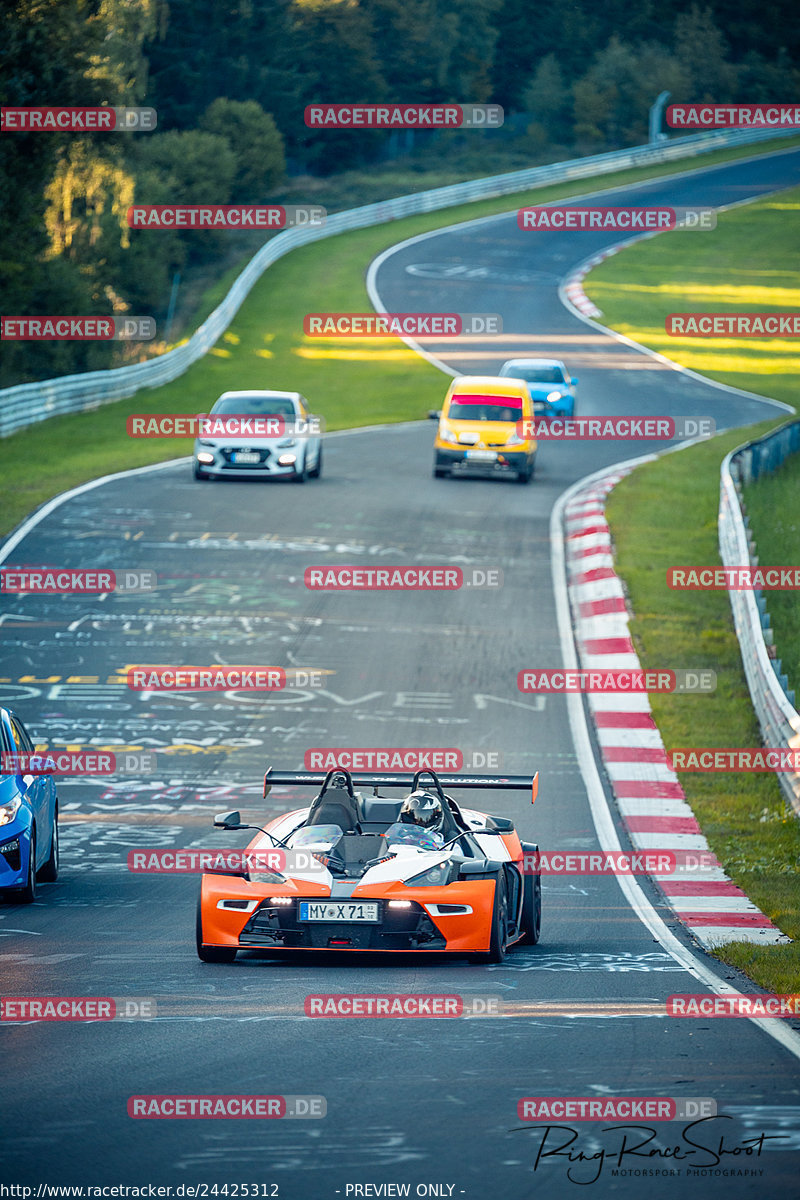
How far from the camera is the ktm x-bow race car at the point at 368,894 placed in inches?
358

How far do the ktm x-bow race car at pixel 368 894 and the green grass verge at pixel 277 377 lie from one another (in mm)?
17409

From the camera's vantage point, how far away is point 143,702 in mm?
18625

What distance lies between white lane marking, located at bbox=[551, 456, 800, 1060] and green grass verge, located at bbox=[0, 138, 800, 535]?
349 inches

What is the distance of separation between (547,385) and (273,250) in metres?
30.2

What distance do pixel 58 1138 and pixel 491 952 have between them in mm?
3888

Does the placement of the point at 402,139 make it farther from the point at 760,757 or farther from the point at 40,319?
the point at 760,757

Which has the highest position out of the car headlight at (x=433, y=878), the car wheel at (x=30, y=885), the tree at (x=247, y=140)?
the tree at (x=247, y=140)

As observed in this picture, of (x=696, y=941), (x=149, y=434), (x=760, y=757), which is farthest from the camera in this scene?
(x=149, y=434)

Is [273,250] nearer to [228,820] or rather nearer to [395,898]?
[228,820]

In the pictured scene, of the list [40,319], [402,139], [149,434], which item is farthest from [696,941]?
[402,139]

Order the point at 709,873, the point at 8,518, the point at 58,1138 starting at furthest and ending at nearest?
the point at 8,518 < the point at 709,873 < the point at 58,1138

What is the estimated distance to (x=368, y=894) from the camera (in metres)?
9.10

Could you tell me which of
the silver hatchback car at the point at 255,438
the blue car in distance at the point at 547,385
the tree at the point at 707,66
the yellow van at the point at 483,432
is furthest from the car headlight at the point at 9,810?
the tree at the point at 707,66

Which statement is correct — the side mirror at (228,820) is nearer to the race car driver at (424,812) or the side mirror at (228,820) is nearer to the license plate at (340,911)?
the license plate at (340,911)
